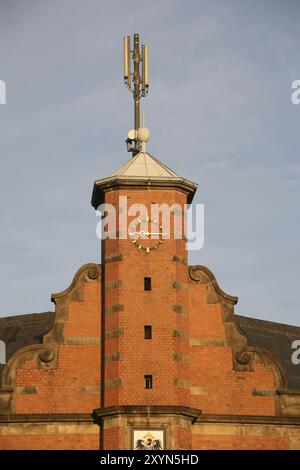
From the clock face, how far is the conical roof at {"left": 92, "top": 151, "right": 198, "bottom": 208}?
4.80 feet

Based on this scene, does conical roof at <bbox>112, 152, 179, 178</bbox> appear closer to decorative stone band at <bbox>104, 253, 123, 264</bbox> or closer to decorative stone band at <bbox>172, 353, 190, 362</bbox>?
decorative stone band at <bbox>104, 253, 123, 264</bbox>

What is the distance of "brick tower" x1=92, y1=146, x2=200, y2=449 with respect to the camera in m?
46.1

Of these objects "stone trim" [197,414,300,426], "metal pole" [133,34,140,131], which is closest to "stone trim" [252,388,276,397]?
"stone trim" [197,414,300,426]

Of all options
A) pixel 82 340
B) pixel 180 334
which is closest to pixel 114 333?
pixel 82 340

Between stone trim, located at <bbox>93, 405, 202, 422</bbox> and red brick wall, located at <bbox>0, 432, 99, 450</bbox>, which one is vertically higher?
stone trim, located at <bbox>93, 405, 202, 422</bbox>

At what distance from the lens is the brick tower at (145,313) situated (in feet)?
151

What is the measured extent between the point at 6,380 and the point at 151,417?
212 inches

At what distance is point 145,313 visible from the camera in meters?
47.6

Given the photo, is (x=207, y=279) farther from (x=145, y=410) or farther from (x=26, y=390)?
(x=26, y=390)

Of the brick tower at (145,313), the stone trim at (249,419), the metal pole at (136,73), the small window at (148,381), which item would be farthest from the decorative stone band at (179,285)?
the metal pole at (136,73)

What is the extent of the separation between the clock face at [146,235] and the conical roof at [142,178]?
1462mm

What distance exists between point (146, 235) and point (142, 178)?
6.91 feet

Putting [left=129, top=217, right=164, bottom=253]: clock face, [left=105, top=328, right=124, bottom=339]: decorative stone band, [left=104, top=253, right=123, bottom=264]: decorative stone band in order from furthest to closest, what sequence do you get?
[left=129, top=217, right=164, bottom=253]: clock face
[left=104, top=253, right=123, bottom=264]: decorative stone band
[left=105, top=328, right=124, bottom=339]: decorative stone band

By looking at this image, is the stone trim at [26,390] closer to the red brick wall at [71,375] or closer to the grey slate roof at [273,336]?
the red brick wall at [71,375]
